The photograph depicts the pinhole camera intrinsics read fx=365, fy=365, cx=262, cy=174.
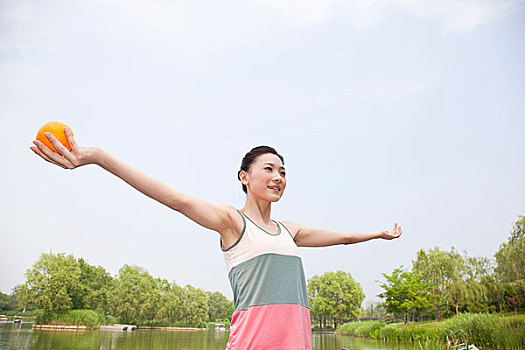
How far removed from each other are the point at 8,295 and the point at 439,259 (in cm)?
4858

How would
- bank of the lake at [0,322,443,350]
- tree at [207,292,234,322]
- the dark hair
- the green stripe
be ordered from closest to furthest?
1. the green stripe
2. the dark hair
3. bank of the lake at [0,322,443,350]
4. tree at [207,292,234,322]

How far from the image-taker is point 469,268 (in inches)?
894

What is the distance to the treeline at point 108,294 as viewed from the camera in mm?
26391

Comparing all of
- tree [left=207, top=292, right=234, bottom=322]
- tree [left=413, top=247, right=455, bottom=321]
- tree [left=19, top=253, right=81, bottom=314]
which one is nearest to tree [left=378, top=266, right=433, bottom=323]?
tree [left=413, top=247, right=455, bottom=321]

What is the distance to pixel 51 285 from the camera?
86.7ft

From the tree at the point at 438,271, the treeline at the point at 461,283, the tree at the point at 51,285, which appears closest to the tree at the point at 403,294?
the treeline at the point at 461,283

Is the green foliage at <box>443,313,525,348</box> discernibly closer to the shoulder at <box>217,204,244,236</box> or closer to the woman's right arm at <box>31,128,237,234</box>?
the shoulder at <box>217,204,244,236</box>

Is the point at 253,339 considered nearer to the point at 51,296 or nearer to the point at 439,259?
the point at 439,259

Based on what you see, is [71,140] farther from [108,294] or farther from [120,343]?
[108,294]

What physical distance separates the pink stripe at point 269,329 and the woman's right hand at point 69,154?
27.9 inches

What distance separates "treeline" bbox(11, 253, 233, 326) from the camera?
26391 millimetres

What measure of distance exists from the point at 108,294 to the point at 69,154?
117 feet

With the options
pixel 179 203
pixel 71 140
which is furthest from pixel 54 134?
pixel 179 203

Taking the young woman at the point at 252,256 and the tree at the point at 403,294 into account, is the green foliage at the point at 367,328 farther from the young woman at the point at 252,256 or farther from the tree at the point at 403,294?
the young woman at the point at 252,256
